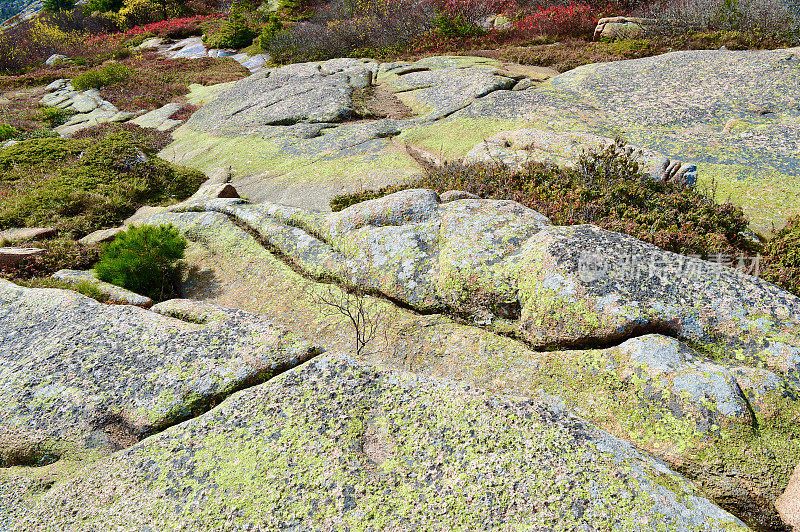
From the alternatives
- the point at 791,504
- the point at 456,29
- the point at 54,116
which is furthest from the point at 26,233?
the point at 456,29

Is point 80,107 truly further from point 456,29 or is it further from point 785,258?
point 785,258

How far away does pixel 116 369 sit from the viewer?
4.31m

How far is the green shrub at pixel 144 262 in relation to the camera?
22.1ft

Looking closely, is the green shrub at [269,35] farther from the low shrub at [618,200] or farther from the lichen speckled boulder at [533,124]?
the low shrub at [618,200]

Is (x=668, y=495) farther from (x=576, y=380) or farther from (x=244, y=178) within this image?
(x=244, y=178)

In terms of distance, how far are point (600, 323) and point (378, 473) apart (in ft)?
9.20

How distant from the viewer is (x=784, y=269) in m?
6.18

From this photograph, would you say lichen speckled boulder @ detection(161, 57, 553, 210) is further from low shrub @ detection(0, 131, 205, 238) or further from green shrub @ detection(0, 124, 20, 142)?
green shrub @ detection(0, 124, 20, 142)

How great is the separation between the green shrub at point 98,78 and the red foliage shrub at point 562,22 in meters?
26.7

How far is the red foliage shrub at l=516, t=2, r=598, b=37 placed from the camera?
75.1 feet

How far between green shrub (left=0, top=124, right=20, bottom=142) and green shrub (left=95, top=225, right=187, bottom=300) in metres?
19.0

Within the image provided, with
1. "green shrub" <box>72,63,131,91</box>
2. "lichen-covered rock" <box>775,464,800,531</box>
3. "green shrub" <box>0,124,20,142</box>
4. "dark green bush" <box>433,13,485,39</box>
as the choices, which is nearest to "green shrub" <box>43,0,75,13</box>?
"green shrub" <box>72,63,131,91</box>

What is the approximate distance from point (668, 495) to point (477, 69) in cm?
1575

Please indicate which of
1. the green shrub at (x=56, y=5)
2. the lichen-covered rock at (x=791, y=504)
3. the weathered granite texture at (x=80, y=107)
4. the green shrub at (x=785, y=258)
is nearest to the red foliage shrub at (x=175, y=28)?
the weathered granite texture at (x=80, y=107)
